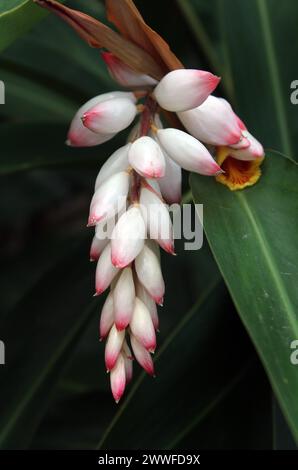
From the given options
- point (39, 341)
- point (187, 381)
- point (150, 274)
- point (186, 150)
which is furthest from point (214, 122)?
point (39, 341)

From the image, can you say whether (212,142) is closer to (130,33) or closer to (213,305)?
(130,33)

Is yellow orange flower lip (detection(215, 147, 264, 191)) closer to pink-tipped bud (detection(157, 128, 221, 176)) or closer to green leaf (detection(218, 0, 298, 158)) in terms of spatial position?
pink-tipped bud (detection(157, 128, 221, 176))

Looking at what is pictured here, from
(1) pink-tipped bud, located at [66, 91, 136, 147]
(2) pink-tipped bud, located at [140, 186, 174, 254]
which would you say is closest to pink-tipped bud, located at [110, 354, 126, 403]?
(2) pink-tipped bud, located at [140, 186, 174, 254]

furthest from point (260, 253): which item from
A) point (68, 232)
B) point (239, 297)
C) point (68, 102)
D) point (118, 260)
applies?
point (68, 232)

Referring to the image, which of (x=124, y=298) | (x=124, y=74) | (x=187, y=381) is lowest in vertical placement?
(x=187, y=381)

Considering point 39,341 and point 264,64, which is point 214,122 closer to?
point 264,64
